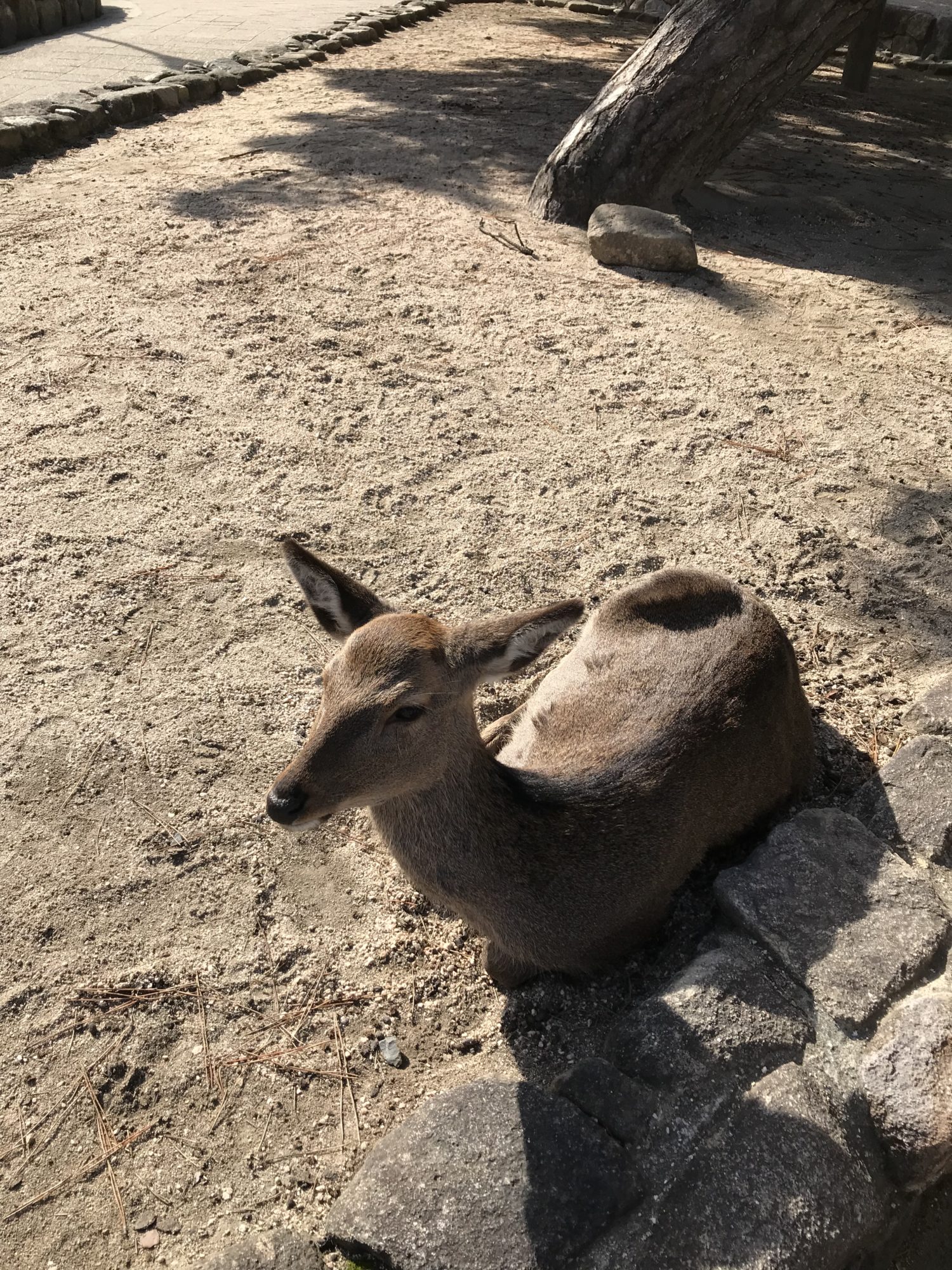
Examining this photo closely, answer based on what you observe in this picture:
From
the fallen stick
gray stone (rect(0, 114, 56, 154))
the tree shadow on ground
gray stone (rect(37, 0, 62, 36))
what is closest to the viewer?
the fallen stick

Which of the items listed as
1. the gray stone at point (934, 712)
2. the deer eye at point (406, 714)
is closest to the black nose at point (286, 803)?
the deer eye at point (406, 714)

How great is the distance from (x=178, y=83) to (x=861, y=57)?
7550 mm

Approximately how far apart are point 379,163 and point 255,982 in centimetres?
698

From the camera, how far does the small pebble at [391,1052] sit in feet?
8.63

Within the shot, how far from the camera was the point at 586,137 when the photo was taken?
22.8 ft

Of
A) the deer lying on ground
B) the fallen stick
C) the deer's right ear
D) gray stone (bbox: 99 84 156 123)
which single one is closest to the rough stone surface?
the deer lying on ground

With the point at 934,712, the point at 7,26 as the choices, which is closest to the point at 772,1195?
the point at 934,712

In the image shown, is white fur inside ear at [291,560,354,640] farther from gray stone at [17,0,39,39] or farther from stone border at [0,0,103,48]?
gray stone at [17,0,39,39]

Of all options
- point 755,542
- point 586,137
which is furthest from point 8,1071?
point 586,137

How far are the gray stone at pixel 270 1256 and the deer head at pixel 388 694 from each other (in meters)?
0.88

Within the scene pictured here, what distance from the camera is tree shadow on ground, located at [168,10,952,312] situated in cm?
705

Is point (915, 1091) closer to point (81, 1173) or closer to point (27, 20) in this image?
point (81, 1173)

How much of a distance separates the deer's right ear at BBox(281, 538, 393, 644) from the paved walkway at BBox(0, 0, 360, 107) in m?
8.30

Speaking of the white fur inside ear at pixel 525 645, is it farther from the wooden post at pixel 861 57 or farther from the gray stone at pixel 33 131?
the wooden post at pixel 861 57
